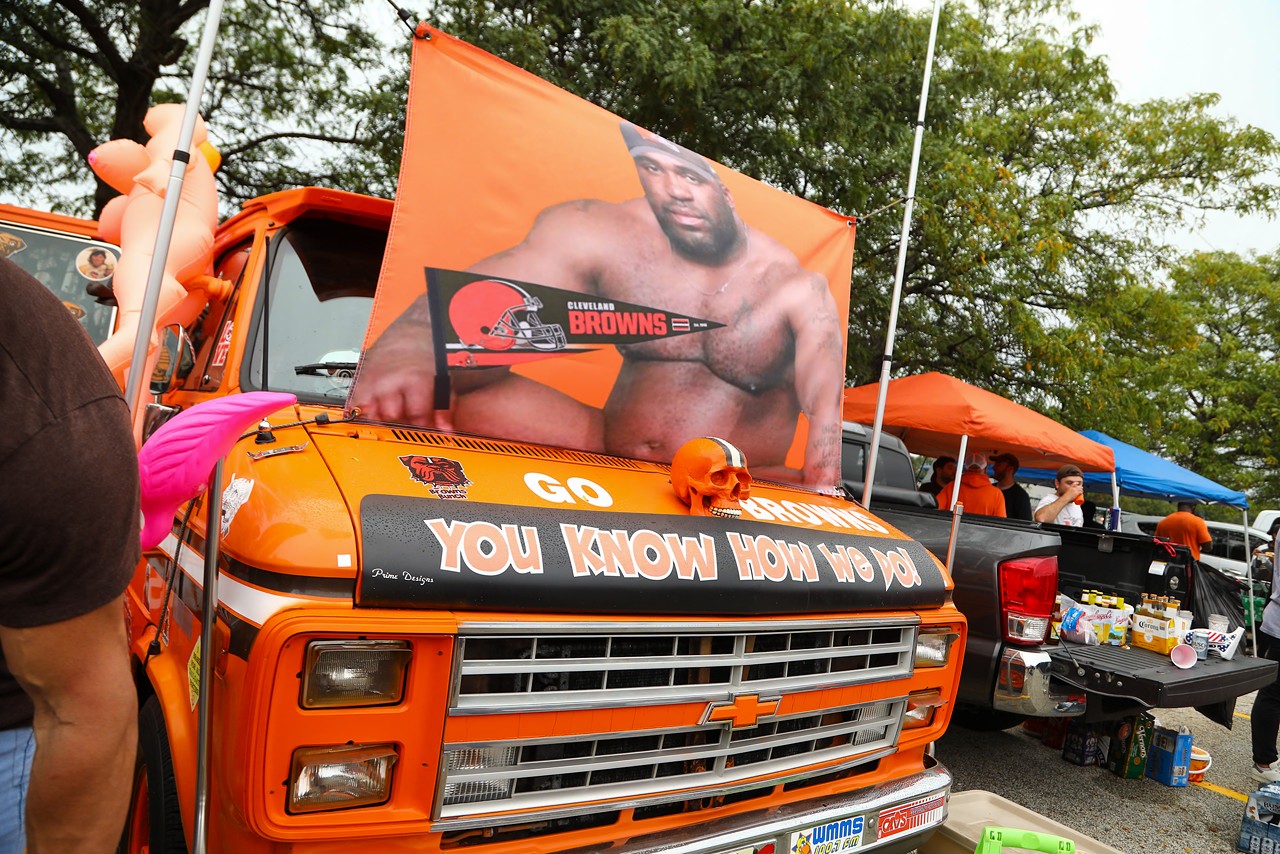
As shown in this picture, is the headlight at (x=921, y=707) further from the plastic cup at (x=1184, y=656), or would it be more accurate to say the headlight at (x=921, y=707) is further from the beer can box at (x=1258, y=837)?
the beer can box at (x=1258, y=837)

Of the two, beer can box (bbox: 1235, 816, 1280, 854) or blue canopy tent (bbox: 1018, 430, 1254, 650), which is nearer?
beer can box (bbox: 1235, 816, 1280, 854)

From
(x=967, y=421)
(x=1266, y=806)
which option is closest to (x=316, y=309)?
(x=1266, y=806)

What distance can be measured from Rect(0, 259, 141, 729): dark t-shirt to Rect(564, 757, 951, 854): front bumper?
4.83 feet

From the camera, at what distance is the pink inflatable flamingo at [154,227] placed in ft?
9.93

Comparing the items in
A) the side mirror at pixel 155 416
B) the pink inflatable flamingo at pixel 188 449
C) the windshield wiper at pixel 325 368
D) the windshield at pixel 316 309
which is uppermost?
the windshield at pixel 316 309

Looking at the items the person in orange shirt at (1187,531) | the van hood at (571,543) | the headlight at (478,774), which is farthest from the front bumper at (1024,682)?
the person in orange shirt at (1187,531)

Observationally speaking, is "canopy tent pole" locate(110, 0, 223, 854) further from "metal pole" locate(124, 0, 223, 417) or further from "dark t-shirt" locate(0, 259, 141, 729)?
"dark t-shirt" locate(0, 259, 141, 729)

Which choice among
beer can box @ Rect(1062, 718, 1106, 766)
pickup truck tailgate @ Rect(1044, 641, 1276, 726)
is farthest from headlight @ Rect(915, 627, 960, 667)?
beer can box @ Rect(1062, 718, 1106, 766)

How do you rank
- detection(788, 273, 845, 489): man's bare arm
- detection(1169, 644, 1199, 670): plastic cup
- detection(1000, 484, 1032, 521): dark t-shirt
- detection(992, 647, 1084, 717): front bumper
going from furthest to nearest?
detection(1000, 484, 1032, 521): dark t-shirt < detection(1169, 644, 1199, 670): plastic cup < detection(992, 647, 1084, 717): front bumper < detection(788, 273, 845, 489): man's bare arm

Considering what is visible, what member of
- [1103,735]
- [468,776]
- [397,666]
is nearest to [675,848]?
[468,776]

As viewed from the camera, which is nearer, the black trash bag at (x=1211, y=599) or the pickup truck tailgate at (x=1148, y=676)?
the pickup truck tailgate at (x=1148, y=676)

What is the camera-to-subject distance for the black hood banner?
1981 mm

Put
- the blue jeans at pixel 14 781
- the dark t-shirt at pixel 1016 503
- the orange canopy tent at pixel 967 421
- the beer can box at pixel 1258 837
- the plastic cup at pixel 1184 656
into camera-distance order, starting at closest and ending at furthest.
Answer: the blue jeans at pixel 14 781
the beer can box at pixel 1258 837
the plastic cup at pixel 1184 656
the orange canopy tent at pixel 967 421
the dark t-shirt at pixel 1016 503

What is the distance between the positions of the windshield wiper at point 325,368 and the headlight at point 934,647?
2213mm
